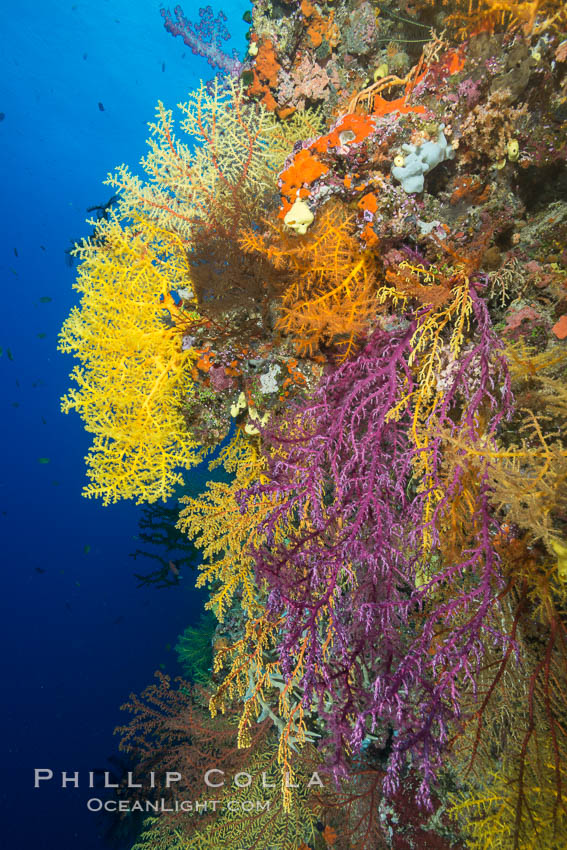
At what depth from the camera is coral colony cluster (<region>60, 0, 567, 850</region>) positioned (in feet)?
7.02

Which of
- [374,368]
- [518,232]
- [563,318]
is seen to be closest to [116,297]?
[374,368]

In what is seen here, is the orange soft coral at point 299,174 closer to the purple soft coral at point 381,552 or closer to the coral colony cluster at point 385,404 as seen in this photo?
the coral colony cluster at point 385,404

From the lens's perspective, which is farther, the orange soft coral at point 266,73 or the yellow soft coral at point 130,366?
the orange soft coral at point 266,73

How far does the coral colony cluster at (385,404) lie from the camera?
214 centimetres

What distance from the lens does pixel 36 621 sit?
64.1 feet

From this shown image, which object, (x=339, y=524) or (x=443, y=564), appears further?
(x=339, y=524)

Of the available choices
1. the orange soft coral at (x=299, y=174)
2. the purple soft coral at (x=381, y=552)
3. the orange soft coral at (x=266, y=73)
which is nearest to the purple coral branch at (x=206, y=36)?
the orange soft coral at (x=266, y=73)

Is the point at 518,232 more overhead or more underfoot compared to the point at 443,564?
more overhead

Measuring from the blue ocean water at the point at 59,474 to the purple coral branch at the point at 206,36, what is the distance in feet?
18.9

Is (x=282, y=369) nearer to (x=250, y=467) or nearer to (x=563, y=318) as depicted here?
(x=250, y=467)

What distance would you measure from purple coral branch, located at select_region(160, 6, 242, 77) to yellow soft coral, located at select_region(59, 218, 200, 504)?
24.0 feet

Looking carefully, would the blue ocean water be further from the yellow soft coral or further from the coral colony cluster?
the coral colony cluster

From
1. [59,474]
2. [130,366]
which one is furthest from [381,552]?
[59,474]

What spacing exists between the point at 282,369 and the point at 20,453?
25.9 metres
